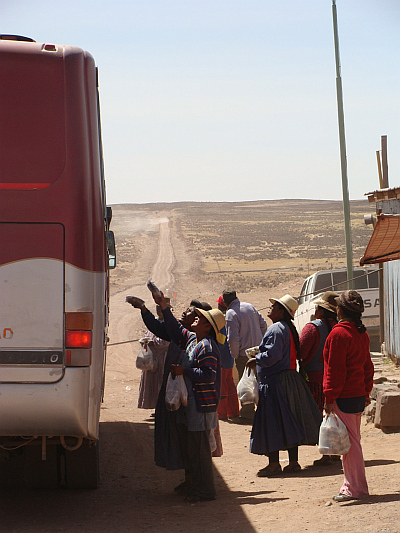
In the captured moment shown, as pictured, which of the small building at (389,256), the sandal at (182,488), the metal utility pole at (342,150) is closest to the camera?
the sandal at (182,488)

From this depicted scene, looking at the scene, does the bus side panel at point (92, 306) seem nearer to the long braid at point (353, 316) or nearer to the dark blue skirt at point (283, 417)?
the long braid at point (353, 316)

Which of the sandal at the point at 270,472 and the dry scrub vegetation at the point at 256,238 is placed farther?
the dry scrub vegetation at the point at 256,238

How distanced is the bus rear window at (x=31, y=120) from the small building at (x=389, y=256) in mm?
6781

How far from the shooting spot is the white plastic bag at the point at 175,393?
18.9 ft

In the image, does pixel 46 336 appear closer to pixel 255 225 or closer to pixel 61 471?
pixel 61 471

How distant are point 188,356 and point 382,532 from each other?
2185 mm

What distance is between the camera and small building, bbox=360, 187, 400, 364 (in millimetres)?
10711

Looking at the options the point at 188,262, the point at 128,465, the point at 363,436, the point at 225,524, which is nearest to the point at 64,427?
the point at 225,524

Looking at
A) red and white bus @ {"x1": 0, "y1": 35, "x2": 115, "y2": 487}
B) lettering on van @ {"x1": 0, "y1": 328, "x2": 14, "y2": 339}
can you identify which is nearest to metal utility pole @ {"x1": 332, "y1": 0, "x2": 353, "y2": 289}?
red and white bus @ {"x1": 0, "y1": 35, "x2": 115, "y2": 487}

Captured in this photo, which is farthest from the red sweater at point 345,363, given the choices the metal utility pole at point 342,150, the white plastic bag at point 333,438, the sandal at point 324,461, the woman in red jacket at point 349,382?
the metal utility pole at point 342,150

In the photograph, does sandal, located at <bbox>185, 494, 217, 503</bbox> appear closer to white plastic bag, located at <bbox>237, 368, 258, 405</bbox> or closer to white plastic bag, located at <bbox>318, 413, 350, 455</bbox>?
white plastic bag, located at <bbox>318, 413, 350, 455</bbox>

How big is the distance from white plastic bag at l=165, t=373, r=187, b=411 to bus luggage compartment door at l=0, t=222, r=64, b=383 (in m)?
1.48

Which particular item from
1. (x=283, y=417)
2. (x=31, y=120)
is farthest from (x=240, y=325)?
(x=31, y=120)

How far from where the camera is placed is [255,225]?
107375mm
